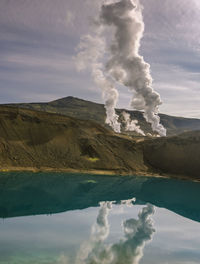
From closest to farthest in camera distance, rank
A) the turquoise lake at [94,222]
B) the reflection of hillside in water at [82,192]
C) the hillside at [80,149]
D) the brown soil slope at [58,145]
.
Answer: the turquoise lake at [94,222] < the reflection of hillside in water at [82,192] < the brown soil slope at [58,145] < the hillside at [80,149]

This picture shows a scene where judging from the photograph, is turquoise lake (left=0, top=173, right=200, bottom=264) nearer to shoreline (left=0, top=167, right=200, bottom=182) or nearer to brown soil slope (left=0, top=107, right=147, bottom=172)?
shoreline (left=0, top=167, right=200, bottom=182)

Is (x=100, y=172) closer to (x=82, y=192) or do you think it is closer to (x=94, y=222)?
(x=82, y=192)

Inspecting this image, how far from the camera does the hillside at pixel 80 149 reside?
49.8 metres

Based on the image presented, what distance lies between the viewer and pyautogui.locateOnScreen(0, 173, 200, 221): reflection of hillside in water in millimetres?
26562

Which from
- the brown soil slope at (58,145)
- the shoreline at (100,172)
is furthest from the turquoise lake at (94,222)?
the brown soil slope at (58,145)

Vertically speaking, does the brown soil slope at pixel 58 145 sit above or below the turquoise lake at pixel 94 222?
above

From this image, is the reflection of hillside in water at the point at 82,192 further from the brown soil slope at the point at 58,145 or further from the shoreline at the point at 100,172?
the brown soil slope at the point at 58,145

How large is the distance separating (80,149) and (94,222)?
110 feet

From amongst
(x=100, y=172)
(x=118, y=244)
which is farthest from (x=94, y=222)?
(x=100, y=172)

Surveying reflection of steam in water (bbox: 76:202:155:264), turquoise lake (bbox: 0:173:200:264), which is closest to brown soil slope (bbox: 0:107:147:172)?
turquoise lake (bbox: 0:173:200:264)

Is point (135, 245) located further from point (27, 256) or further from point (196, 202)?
point (196, 202)

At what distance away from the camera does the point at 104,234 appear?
63.2 ft

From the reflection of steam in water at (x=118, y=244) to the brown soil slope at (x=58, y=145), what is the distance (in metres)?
26.9

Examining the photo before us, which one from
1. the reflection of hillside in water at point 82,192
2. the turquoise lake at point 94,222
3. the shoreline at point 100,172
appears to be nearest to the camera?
the turquoise lake at point 94,222
